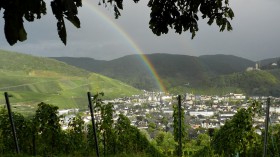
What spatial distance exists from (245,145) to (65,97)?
121542 mm

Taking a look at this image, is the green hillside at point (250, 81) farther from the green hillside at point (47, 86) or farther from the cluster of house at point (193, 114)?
the cluster of house at point (193, 114)

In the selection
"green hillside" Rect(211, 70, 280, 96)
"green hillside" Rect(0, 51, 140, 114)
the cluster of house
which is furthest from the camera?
"green hillside" Rect(211, 70, 280, 96)

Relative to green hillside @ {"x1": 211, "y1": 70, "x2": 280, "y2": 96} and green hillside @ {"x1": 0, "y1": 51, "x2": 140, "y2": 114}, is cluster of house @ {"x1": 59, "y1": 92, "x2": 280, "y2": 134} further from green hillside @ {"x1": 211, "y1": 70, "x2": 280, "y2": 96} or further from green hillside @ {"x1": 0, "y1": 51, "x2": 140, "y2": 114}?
green hillside @ {"x1": 211, "y1": 70, "x2": 280, "y2": 96}

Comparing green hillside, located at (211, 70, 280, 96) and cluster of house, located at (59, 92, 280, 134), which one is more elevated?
green hillside, located at (211, 70, 280, 96)

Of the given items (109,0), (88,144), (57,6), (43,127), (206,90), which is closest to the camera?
(57,6)

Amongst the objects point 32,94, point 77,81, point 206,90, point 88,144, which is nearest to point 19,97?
point 32,94

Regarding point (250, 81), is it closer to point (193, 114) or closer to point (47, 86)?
point (47, 86)

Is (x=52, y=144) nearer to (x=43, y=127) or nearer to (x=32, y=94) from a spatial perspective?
(x=43, y=127)

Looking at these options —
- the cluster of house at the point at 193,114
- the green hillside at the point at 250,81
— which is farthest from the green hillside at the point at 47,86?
the green hillside at the point at 250,81

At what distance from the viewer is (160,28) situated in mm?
3873

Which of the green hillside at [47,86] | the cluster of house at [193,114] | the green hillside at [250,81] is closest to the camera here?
the cluster of house at [193,114]

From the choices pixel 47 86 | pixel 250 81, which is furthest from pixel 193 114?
pixel 250 81

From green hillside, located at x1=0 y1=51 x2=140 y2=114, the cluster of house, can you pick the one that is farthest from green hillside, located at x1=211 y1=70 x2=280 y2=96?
the cluster of house

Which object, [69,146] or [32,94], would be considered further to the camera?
[32,94]
